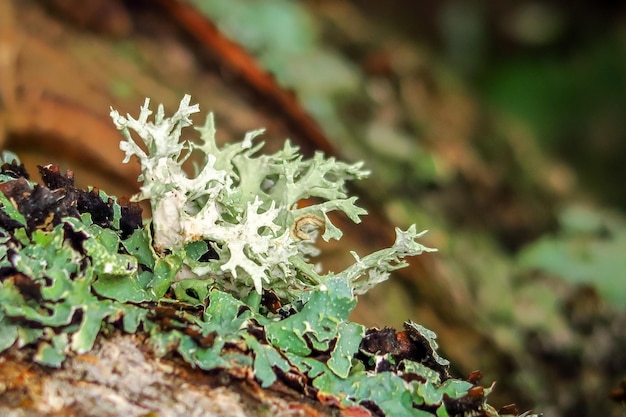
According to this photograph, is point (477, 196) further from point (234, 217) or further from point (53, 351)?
point (53, 351)

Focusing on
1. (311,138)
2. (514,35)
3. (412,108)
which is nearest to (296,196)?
(311,138)

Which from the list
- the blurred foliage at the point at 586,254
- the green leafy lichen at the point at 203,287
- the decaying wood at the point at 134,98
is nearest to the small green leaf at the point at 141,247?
the green leafy lichen at the point at 203,287

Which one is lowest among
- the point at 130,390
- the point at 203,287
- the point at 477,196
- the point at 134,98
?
the point at 130,390

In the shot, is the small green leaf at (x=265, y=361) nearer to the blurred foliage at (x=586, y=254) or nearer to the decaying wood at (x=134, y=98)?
the decaying wood at (x=134, y=98)

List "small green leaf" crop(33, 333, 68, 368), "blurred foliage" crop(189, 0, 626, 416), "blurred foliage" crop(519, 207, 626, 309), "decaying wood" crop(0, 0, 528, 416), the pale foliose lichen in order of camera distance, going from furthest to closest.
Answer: "blurred foliage" crop(519, 207, 626, 309), "blurred foliage" crop(189, 0, 626, 416), "decaying wood" crop(0, 0, 528, 416), the pale foliose lichen, "small green leaf" crop(33, 333, 68, 368)

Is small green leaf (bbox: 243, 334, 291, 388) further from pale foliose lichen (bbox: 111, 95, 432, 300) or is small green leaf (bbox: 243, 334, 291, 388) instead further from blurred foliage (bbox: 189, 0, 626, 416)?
blurred foliage (bbox: 189, 0, 626, 416)

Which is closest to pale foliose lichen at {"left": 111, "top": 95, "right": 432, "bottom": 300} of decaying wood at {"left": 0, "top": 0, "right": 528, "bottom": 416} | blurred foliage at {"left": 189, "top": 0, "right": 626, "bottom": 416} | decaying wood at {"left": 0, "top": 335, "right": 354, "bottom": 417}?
decaying wood at {"left": 0, "top": 335, "right": 354, "bottom": 417}

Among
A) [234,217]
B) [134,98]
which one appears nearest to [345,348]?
[234,217]
